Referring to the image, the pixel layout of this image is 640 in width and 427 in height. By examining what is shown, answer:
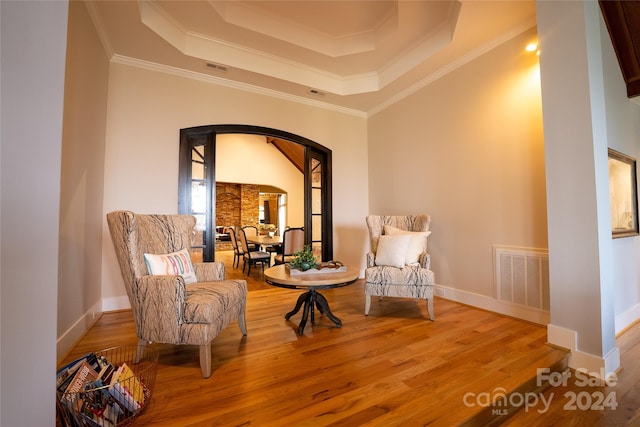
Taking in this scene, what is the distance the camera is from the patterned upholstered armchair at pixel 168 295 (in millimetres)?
1683

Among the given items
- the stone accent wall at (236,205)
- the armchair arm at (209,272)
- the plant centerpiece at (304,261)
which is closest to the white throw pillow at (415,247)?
the plant centerpiece at (304,261)

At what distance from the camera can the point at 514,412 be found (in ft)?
4.89

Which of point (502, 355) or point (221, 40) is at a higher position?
point (221, 40)

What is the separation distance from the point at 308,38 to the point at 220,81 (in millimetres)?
1309

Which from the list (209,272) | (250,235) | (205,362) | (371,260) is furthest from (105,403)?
(250,235)

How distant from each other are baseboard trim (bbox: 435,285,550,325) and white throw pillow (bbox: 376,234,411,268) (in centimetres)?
97

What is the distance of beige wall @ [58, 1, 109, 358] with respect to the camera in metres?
2.02

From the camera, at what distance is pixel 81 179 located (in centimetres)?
234

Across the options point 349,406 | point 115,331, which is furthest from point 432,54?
point 115,331

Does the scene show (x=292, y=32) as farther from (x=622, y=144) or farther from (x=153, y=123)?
(x=622, y=144)

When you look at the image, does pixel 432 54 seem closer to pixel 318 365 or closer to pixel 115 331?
pixel 318 365

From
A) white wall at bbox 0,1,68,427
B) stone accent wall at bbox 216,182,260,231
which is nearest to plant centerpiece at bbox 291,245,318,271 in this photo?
white wall at bbox 0,1,68,427

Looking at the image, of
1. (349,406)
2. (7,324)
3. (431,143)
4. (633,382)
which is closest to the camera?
(7,324)

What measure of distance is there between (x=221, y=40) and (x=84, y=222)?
251 cm
